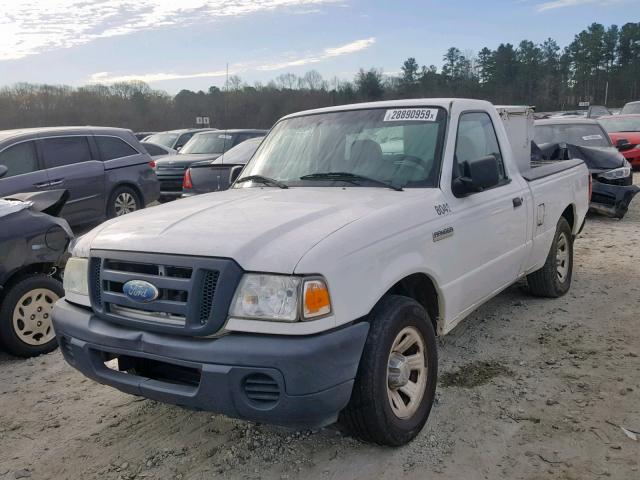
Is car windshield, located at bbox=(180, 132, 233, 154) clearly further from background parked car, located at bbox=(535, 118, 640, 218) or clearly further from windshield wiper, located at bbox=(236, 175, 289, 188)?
windshield wiper, located at bbox=(236, 175, 289, 188)

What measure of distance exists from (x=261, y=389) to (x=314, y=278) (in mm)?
545

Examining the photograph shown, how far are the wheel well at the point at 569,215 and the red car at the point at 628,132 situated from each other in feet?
35.6

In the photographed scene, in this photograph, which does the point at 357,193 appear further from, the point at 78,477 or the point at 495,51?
the point at 495,51

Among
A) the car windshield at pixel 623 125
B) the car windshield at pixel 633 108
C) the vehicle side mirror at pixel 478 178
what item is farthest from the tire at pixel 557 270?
the car windshield at pixel 633 108

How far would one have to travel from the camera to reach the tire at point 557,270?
219 inches

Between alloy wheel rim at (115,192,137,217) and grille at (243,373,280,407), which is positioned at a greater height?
grille at (243,373,280,407)

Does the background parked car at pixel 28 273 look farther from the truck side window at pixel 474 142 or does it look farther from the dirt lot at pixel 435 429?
the truck side window at pixel 474 142

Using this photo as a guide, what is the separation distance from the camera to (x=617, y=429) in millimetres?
3326

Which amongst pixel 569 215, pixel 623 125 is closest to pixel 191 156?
pixel 569 215

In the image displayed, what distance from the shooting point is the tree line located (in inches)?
1774

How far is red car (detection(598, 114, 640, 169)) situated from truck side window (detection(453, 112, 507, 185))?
498 inches

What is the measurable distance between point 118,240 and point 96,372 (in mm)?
690

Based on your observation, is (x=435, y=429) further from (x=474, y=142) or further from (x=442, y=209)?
(x=474, y=142)

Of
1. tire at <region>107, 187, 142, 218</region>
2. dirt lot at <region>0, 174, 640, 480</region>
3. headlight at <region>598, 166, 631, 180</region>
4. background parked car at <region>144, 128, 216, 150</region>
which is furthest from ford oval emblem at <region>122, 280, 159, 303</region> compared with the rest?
background parked car at <region>144, 128, 216, 150</region>
